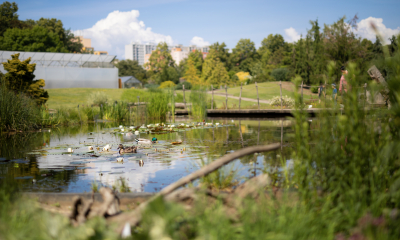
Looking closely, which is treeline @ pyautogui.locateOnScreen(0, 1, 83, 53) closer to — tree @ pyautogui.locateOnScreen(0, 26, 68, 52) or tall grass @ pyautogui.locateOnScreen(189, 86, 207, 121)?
tree @ pyautogui.locateOnScreen(0, 26, 68, 52)

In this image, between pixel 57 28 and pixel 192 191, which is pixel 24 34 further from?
pixel 192 191

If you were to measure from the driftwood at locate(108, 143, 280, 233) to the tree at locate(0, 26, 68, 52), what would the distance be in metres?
46.7

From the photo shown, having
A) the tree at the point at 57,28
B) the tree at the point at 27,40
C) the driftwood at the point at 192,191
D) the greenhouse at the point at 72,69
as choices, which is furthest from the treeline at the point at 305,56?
the tree at the point at 57,28

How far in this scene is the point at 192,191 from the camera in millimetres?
2145

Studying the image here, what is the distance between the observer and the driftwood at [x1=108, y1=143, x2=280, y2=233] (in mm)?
1836

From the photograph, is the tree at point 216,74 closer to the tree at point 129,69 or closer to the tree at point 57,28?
the tree at point 57,28

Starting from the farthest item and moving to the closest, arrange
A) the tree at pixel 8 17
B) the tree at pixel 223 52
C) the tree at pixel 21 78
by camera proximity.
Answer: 1. the tree at pixel 223 52
2. the tree at pixel 8 17
3. the tree at pixel 21 78

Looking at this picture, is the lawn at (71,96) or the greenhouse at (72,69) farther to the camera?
the greenhouse at (72,69)

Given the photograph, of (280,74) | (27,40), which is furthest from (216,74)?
(27,40)

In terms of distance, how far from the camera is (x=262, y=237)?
1.59 meters

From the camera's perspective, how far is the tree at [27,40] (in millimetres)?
41056

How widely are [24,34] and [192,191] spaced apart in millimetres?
47843

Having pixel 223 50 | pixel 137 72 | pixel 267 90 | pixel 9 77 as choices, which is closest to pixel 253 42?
pixel 223 50

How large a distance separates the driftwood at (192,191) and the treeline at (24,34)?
46693 millimetres
